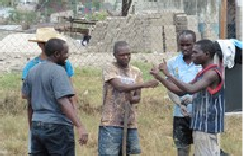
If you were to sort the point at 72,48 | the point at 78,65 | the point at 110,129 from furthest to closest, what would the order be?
the point at 72,48
the point at 78,65
the point at 110,129

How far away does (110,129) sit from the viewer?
488 centimetres

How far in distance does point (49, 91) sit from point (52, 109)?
133 millimetres

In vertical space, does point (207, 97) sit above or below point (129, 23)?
below

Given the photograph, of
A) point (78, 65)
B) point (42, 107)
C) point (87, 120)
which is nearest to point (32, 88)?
point (42, 107)

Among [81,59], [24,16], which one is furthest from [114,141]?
[81,59]

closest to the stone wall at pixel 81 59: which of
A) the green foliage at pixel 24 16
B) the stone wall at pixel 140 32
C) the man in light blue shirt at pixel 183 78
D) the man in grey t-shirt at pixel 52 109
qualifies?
the stone wall at pixel 140 32

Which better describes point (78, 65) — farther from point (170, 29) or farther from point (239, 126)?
point (239, 126)

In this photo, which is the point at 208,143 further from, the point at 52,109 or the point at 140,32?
the point at 140,32

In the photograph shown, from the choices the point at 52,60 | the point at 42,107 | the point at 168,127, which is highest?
the point at 52,60

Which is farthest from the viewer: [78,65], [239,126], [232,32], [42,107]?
[78,65]

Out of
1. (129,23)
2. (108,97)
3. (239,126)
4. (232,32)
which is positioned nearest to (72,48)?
(129,23)

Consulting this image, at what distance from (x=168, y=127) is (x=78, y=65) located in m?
3.74

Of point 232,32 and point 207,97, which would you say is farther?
point 232,32

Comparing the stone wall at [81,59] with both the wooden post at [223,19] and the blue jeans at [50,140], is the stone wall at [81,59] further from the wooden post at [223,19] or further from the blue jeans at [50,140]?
the blue jeans at [50,140]
